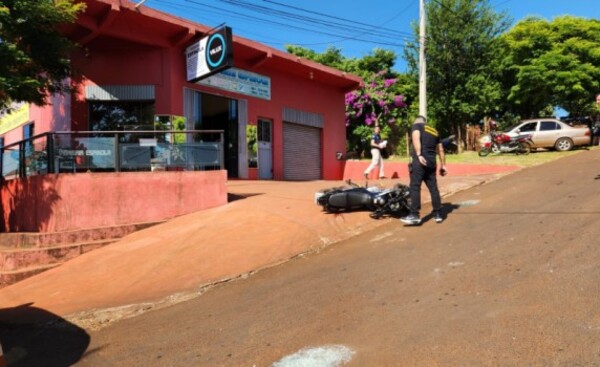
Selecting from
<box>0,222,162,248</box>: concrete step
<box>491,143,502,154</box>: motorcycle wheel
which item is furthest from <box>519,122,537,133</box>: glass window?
<box>0,222,162,248</box>: concrete step

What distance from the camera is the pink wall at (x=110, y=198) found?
10.2 m

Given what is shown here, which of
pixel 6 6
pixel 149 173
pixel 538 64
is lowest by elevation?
pixel 149 173

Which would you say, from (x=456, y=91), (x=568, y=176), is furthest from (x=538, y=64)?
(x=568, y=176)

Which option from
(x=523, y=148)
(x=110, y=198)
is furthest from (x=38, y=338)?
(x=523, y=148)

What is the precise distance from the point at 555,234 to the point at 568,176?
6314 mm

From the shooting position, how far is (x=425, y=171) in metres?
8.49

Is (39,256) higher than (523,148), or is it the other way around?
(523,148)

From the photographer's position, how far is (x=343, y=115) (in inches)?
829

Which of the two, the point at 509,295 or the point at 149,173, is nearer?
the point at 509,295

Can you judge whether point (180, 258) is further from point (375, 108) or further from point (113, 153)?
point (375, 108)

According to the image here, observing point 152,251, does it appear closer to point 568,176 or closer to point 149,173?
point 149,173

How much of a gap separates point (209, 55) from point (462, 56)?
14376 millimetres

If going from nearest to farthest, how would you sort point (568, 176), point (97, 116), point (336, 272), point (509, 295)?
1. point (509, 295)
2. point (336, 272)
3. point (568, 176)
4. point (97, 116)

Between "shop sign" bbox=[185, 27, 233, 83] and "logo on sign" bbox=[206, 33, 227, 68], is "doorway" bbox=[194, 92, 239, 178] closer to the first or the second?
"shop sign" bbox=[185, 27, 233, 83]
